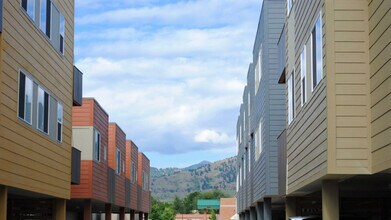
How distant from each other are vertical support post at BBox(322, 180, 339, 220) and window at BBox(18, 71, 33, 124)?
7.62 m

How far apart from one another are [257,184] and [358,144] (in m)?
21.2

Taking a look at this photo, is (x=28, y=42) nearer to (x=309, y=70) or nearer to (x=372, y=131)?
(x=309, y=70)

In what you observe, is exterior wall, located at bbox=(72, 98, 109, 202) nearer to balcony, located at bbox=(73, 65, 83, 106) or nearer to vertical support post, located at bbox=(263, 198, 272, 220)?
balcony, located at bbox=(73, 65, 83, 106)

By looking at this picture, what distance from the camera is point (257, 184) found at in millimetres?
33594

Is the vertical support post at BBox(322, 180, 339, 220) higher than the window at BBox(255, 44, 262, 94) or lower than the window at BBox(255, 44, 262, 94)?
lower

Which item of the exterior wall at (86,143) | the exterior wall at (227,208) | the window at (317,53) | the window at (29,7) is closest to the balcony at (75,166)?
the exterior wall at (86,143)

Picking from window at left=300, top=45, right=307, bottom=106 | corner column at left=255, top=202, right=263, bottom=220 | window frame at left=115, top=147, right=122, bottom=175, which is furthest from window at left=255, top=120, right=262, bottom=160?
window at left=300, top=45, right=307, bottom=106

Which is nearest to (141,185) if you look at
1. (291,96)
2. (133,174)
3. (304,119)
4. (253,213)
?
(133,174)

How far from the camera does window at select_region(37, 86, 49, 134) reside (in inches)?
764

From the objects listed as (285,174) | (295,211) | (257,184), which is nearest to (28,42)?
(285,174)

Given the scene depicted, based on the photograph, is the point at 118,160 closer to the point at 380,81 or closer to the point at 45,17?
the point at 45,17

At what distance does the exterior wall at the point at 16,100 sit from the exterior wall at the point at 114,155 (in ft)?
58.0

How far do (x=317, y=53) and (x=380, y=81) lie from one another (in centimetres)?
274

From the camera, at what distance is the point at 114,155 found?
41.8 m
